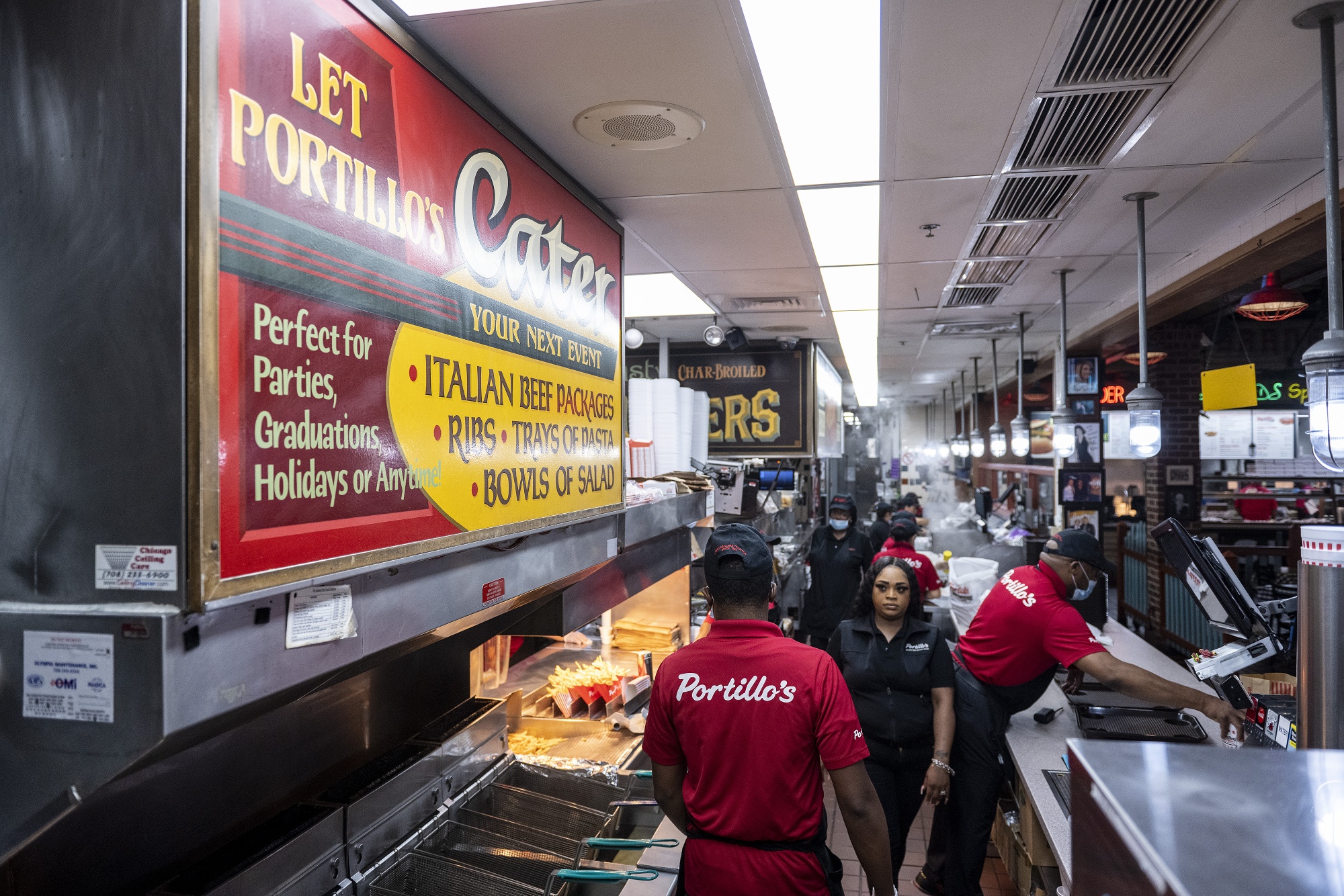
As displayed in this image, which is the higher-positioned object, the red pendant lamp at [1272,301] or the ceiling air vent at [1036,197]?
the ceiling air vent at [1036,197]

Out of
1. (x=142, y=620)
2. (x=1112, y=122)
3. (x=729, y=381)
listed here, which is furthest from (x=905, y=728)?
(x=729, y=381)

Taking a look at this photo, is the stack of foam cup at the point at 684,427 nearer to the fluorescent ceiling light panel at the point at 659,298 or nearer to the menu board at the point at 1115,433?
the fluorescent ceiling light panel at the point at 659,298

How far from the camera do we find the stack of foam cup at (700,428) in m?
4.31

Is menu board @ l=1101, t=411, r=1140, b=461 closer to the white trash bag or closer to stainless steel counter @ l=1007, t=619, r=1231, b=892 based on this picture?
the white trash bag

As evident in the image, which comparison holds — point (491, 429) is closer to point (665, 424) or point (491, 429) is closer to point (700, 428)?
point (665, 424)

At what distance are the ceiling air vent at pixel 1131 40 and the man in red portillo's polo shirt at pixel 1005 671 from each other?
1.89 metres

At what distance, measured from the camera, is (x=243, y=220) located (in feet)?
3.71

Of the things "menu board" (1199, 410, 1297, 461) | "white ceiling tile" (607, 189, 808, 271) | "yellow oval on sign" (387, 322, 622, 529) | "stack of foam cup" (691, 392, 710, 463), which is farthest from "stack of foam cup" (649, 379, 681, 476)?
"menu board" (1199, 410, 1297, 461)

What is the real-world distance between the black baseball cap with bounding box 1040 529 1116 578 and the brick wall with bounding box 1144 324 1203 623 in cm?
448

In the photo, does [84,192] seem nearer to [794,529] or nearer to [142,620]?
[142,620]

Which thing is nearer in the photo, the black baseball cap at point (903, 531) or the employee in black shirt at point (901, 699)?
the employee in black shirt at point (901, 699)

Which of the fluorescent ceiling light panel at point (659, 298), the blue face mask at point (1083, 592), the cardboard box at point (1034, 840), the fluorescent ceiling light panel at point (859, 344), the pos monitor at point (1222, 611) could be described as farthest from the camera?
the fluorescent ceiling light panel at point (859, 344)

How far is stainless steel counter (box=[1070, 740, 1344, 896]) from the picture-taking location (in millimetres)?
582

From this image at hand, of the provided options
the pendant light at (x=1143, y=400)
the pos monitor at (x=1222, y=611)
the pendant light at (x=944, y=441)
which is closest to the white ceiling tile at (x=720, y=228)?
the pendant light at (x=1143, y=400)
